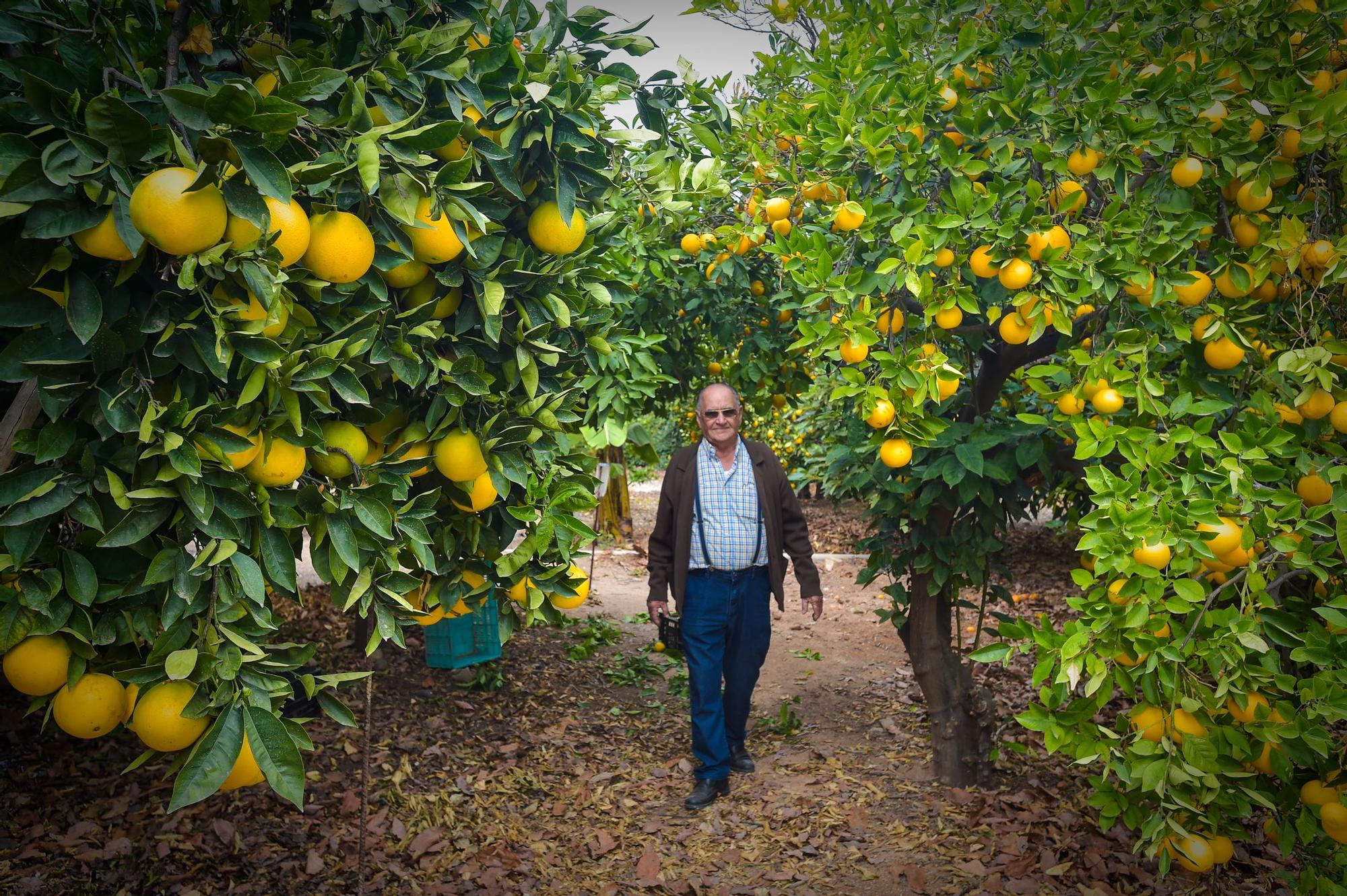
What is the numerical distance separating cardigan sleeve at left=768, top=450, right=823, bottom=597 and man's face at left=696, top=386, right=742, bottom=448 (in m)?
0.26

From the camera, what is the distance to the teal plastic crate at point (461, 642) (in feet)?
15.2

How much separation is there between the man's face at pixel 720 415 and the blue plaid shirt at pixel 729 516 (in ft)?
0.35

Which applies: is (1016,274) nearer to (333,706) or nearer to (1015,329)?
(1015,329)

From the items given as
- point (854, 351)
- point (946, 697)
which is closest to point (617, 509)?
point (946, 697)

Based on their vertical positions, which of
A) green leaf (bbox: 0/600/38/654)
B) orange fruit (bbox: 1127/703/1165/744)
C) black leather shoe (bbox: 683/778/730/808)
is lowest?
black leather shoe (bbox: 683/778/730/808)

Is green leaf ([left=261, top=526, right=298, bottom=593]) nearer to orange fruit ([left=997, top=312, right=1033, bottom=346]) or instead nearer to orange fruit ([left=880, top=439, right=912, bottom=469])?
orange fruit ([left=880, top=439, right=912, bottom=469])

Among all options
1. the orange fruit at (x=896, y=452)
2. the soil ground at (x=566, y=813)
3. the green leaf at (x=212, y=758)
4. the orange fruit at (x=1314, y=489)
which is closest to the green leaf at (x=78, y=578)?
the green leaf at (x=212, y=758)

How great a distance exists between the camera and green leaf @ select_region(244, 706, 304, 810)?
1143 millimetres

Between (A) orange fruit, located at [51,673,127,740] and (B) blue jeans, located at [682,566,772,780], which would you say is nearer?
(A) orange fruit, located at [51,673,127,740]

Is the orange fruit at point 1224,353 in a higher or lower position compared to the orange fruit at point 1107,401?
higher

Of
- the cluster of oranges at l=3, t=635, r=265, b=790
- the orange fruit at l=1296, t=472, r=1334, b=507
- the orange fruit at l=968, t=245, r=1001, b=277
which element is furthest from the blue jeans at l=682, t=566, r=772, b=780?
the cluster of oranges at l=3, t=635, r=265, b=790

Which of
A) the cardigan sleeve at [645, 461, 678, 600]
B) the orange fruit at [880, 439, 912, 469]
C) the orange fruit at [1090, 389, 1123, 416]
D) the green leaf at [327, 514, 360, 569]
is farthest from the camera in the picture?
the cardigan sleeve at [645, 461, 678, 600]

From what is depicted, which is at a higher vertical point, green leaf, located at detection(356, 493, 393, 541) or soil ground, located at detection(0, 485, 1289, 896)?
green leaf, located at detection(356, 493, 393, 541)

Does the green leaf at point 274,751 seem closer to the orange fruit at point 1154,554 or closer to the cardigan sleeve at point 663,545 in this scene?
the orange fruit at point 1154,554
